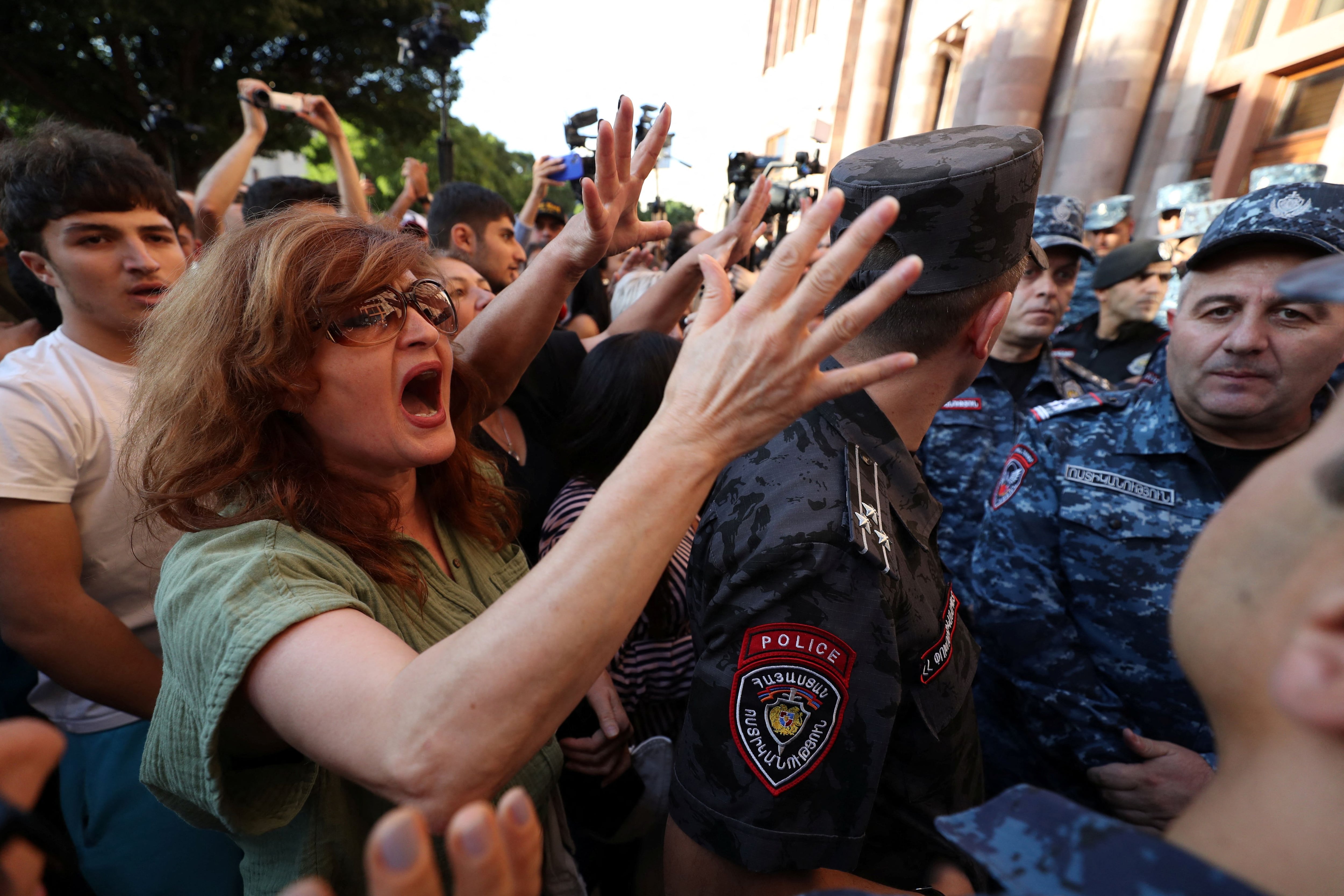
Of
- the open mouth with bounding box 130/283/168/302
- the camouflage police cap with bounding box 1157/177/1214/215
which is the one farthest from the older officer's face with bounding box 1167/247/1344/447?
the camouflage police cap with bounding box 1157/177/1214/215

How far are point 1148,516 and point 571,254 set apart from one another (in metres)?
1.90

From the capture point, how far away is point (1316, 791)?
577 mm

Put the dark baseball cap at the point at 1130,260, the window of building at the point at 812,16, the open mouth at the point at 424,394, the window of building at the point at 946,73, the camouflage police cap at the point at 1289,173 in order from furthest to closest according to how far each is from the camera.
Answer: the window of building at the point at 812,16 → the window of building at the point at 946,73 → the camouflage police cap at the point at 1289,173 → the dark baseball cap at the point at 1130,260 → the open mouth at the point at 424,394

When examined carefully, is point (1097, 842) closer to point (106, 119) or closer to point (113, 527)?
point (113, 527)

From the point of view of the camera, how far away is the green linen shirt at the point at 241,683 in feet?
3.24

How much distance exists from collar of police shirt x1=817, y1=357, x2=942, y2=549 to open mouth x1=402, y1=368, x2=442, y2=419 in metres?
0.95

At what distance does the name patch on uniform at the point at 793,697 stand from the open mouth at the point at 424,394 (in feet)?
3.24

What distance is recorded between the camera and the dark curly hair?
6.59 feet

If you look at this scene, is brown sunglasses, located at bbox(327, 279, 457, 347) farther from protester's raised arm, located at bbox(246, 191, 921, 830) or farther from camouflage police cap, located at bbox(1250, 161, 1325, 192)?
camouflage police cap, located at bbox(1250, 161, 1325, 192)

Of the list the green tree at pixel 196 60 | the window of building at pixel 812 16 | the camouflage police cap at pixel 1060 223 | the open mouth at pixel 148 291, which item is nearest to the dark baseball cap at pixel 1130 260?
the camouflage police cap at pixel 1060 223

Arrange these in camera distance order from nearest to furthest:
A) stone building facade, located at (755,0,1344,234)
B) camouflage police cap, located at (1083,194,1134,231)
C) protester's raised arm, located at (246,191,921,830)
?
protester's raised arm, located at (246,191,921,830), camouflage police cap, located at (1083,194,1134,231), stone building facade, located at (755,0,1344,234)

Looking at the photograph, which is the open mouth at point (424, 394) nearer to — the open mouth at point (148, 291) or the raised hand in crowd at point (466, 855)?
the open mouth at point (148, 291)

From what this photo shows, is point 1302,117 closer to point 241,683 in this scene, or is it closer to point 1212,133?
point 1212,133

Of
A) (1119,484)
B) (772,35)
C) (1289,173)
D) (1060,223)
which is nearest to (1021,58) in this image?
(1289,173)
